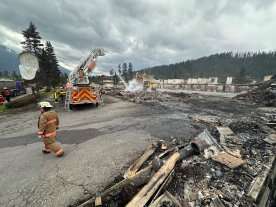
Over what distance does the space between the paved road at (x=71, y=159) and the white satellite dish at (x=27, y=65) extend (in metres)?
6.88

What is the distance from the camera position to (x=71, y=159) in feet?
16.0

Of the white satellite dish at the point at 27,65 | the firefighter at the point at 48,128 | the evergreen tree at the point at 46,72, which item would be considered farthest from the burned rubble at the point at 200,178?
the evergreen tree at the point at 46,72

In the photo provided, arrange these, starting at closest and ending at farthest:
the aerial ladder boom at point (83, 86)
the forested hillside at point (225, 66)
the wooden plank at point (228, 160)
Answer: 1. the wooden plank at point (228, 160)
2. the aerial ladder boom at point (83, 86)
3. the forested hillside at point (225, 66)

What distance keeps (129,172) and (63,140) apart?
347 cm

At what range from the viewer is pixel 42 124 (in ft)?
16.3

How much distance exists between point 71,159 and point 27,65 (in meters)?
12.6

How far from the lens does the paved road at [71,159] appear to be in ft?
11.6

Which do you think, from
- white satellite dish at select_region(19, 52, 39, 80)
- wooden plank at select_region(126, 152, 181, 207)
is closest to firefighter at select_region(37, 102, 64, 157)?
wooden plank at select_region(126, 152, 181, 207)

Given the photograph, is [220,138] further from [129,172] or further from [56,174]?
[56,174]

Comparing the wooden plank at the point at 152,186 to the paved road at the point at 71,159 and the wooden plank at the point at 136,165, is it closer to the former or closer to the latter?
the wooden plank at the point at 136,165

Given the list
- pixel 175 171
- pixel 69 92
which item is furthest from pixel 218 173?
pixel 69 92

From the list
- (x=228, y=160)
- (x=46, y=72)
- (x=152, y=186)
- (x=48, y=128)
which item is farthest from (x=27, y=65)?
(x=46, y=72)

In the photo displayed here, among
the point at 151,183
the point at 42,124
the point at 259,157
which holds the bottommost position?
the point at 259,157

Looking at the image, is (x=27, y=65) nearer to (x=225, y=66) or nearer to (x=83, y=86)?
(x=83, y=86)
